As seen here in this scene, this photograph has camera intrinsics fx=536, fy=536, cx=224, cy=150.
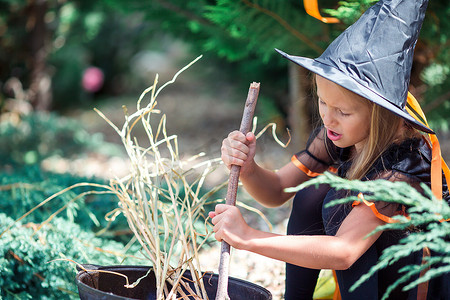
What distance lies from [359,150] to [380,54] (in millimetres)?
284

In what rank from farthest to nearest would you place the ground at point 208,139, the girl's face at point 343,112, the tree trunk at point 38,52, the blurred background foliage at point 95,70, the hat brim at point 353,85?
the tree trunk at point 38,52
the ground at point 208,139
the blurred background foliage at point 95,70
the girl's face at point 343,112
the hat brim at point 353,85

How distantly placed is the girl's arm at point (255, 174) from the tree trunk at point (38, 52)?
11.4ft

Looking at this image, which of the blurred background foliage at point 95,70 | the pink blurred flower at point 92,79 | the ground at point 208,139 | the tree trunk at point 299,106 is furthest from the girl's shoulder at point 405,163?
the pink blurred flower at point 92,79

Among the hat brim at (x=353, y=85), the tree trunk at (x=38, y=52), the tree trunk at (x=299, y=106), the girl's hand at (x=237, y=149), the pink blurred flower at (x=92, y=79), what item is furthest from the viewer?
the pink blurred flower at (x=92, y=79)

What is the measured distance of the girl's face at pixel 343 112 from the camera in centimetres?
129

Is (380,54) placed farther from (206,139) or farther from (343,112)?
(206,139)

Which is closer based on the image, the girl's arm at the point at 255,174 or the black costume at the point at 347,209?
the black costume at the point at 347,209

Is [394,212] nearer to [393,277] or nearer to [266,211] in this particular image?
[393,277]

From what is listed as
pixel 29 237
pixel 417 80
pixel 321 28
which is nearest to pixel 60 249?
pixel 29 237

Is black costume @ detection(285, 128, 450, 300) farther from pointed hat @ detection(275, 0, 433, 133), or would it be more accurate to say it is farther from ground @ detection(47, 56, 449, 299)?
ground @ detection(47, 56, 449, 299)

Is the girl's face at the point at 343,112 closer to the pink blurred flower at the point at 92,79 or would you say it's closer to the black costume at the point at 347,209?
the black costume at the point at 347,209

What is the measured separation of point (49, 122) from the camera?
150 inches

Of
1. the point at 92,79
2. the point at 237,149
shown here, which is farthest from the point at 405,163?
the point at 92,79

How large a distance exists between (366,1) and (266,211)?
1395 millimetres
